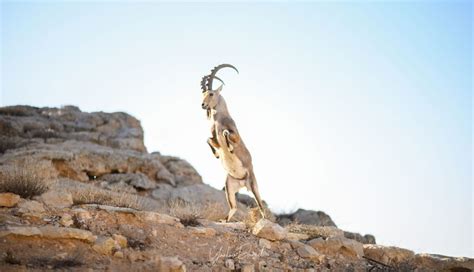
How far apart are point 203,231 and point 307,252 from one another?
6.42 feet

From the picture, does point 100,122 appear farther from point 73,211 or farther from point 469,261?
point 469,261

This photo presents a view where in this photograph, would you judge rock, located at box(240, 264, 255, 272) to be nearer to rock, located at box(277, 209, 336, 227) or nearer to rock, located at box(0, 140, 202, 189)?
rock, located at box(0, 140, 202, 189)

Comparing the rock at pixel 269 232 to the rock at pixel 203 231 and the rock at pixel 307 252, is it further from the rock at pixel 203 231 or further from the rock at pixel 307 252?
the rock at pixel 203 231

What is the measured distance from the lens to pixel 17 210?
24.9ft

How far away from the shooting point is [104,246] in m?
7.18

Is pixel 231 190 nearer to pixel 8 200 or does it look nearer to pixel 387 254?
pixel 387 254

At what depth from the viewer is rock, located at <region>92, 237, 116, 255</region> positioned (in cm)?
714

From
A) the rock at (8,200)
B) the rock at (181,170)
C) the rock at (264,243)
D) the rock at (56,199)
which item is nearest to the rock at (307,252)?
the rock at (264,243)

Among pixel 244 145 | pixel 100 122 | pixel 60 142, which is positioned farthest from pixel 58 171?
pixel 244 145

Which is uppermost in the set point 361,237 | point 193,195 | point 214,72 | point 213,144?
point 214,72

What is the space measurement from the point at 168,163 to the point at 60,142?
15.2ft

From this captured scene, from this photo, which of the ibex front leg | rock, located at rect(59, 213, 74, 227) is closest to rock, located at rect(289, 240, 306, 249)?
the ibex front leg

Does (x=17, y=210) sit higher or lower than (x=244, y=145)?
lower

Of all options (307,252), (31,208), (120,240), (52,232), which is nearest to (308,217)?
(307,252)
